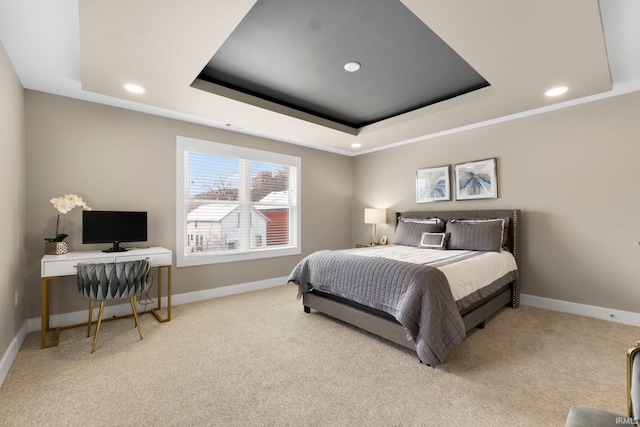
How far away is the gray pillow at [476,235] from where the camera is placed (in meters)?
3.47

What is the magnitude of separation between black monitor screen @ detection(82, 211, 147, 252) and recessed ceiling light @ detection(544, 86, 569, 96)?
4.59 m

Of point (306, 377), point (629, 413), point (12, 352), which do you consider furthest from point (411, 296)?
point (12, 352)

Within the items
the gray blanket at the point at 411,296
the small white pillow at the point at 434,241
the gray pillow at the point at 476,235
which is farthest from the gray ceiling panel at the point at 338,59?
the gray blanket at the point at 411,296

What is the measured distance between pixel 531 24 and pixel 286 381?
2949 mm

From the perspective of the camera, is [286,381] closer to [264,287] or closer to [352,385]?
[352,385]

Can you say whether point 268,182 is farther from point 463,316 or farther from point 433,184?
point 463,316

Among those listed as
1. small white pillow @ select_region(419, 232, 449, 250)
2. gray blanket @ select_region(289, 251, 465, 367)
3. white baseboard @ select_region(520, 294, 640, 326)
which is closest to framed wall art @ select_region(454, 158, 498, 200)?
small white pillow @ select_region(419, 232, 449, 250)

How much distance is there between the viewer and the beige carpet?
1.65 meters

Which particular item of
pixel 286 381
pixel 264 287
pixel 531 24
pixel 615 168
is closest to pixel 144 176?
pixel 264 287

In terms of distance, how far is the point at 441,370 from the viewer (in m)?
2.10

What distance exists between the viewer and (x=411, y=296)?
2195 millimetres

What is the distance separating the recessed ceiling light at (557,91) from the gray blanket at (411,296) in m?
2.30

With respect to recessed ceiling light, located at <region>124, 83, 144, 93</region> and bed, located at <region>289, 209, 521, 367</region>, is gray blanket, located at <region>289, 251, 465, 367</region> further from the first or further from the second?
recessed ceiling light, located at <region>124, 83, 144, 93</region>

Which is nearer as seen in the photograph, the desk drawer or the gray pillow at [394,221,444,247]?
the desk drawer
